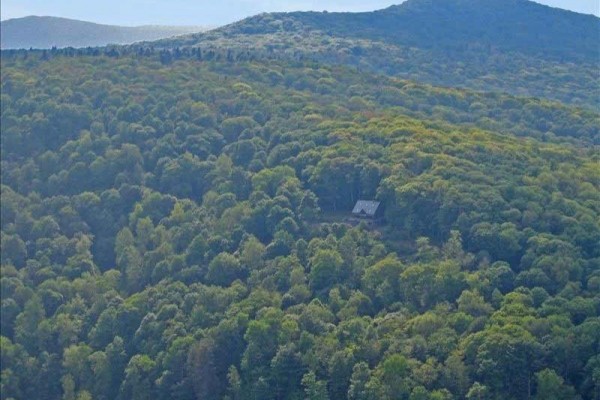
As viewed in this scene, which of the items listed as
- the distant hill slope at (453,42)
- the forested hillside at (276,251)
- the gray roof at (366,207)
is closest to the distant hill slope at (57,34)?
the distant hill slope at (453,42)

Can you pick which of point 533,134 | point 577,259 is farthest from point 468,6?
point 577,259

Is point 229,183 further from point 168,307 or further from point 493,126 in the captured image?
point 493,126

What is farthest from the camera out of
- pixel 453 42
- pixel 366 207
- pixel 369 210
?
pixel 453 42

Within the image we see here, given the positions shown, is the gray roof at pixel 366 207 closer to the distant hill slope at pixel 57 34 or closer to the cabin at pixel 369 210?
the cabin at pixel 369 210

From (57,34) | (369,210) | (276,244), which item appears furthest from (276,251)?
(57,34)

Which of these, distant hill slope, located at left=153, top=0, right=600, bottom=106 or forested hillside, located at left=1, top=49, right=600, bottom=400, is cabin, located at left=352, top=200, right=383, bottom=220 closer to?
forested hillside, located at left=1, top=49, right=600, bottom=400

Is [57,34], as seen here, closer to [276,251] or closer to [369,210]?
[369,210]
